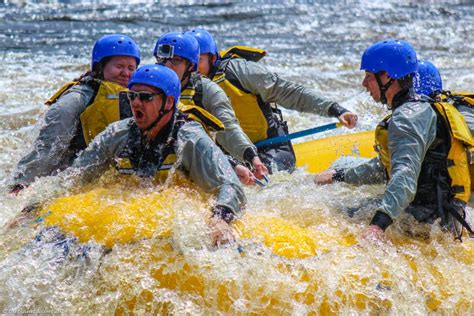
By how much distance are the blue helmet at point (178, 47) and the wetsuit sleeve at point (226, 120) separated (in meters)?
0.26

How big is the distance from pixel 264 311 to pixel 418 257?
3.06ft

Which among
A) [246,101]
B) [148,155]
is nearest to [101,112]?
[148,155]

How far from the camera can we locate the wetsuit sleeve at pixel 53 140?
4797 mm

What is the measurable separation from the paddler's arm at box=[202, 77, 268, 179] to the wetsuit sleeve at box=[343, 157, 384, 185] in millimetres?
780

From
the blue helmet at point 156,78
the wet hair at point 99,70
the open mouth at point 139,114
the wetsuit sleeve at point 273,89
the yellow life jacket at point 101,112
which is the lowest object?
the wetsuit sleeve at point 273,89

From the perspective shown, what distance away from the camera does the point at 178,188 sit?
414 centimetres

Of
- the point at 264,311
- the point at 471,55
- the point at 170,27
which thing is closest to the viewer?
the point at 264,311

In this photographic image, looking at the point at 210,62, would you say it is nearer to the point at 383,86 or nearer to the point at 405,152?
the point at 383,86

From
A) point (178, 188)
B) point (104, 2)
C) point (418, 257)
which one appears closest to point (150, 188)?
point (178, 188)

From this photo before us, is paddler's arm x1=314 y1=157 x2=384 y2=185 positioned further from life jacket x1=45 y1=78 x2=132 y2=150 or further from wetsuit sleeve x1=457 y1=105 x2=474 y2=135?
life jacket x1=45 y1=78 x2=132 y2=150

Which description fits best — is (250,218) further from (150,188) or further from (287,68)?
(287,68)

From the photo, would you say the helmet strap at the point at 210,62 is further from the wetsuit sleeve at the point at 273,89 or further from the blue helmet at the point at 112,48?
the blue helmet at the point at 112,48

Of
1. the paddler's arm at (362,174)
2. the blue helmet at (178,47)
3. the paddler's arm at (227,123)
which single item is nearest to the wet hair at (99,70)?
the blue helmet at (178,47)

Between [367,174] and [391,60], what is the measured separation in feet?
2.93
